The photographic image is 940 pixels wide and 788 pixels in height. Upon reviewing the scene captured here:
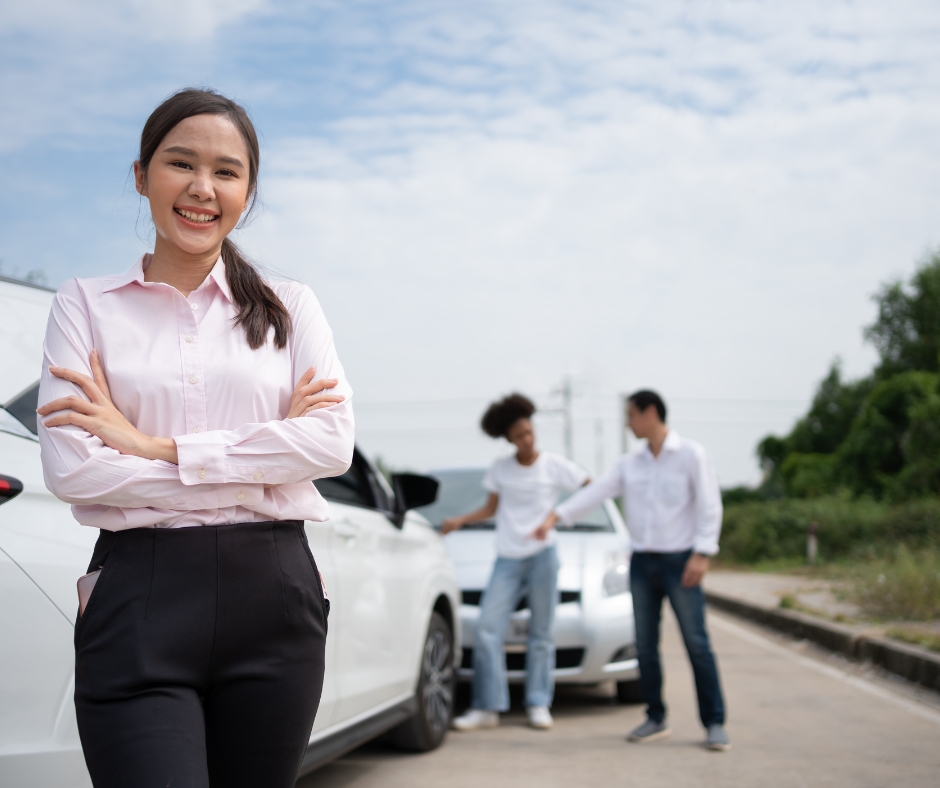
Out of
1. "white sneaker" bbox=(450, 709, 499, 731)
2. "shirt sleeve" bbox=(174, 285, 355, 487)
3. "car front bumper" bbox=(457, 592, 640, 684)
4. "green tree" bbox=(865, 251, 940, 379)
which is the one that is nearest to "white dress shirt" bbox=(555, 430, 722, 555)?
"car front bumper" bbox=(457, 592, 640, 684)

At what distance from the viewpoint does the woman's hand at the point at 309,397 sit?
7.16 ft

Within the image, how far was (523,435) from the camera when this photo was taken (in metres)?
7.02

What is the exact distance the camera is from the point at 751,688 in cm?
797

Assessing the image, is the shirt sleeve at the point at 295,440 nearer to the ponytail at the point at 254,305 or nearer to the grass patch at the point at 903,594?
the ponytail at the point at 254,305

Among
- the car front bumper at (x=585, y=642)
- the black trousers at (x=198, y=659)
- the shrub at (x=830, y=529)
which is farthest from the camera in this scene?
the shrub at (x=830, y=529)

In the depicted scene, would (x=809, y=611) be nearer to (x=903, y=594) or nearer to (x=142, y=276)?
(x=903, y=594)

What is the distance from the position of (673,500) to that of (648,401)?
61 cm

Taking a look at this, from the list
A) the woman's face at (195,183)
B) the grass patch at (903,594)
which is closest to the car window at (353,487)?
the woman's face at (195,183)

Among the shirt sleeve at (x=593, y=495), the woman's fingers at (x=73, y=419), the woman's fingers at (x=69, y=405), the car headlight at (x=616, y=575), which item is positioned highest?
the woman's fingers at (x=69, y=405)

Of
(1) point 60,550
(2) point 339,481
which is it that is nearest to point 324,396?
(1) point 60,550

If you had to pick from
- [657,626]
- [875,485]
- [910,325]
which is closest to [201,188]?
[657,626]

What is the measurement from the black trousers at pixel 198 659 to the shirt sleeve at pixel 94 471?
6 centimetres

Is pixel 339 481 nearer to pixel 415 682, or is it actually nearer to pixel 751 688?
pixel 415 682

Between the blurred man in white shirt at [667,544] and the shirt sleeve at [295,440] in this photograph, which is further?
the blurred man in white shirt at [667,544]
